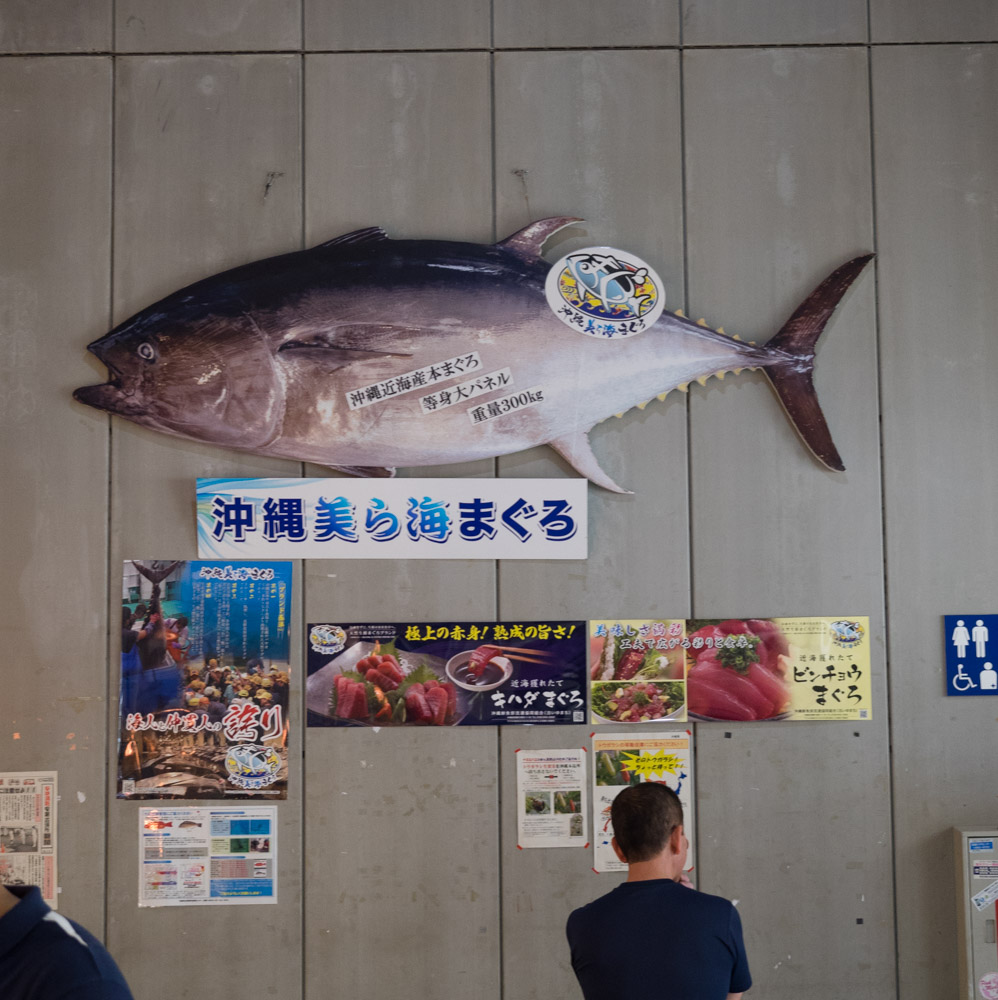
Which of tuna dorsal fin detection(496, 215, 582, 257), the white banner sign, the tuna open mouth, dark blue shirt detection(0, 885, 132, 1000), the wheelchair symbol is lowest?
dark blue shirt detection(0, 885, 132, 1000)

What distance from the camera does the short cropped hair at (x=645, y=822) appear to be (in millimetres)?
1803

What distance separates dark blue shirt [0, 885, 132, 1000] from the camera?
1181 millimetres

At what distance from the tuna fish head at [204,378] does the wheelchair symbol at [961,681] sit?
7.14 ft

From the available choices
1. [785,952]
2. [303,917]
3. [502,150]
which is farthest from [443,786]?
[502,150]

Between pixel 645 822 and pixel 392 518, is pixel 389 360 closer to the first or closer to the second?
pixel 392 518

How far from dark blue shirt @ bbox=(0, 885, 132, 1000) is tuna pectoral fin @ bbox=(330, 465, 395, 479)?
5.44ft

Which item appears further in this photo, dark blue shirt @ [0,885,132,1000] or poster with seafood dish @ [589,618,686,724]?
poster with seafood dish @ [589,618,686,724]

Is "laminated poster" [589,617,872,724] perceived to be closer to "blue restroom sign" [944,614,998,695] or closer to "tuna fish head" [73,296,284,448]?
"blue restroom sign" [944,614,998,695]

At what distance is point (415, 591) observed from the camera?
2.77 meters

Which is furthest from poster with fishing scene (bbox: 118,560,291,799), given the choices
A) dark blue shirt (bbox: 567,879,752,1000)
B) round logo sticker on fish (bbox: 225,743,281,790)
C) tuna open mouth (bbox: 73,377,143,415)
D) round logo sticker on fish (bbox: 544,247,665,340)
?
dark blue shirt (bbox: 567,879,752,1000)

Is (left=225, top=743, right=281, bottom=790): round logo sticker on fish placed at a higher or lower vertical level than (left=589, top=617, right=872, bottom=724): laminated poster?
lower

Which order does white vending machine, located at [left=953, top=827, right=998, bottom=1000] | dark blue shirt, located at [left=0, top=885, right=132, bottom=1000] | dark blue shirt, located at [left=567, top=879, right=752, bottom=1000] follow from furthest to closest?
white vending machine, located at [left=953, top=827, right=998, bottom=1000]
dark blue shirt, located at [left=567, top=879, right=752, bottom=1000]
dark blue shirt, located at [left=0, top=885, right=132, bottom=1000]

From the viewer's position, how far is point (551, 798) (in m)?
2.73

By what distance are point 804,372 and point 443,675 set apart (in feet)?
4.69
